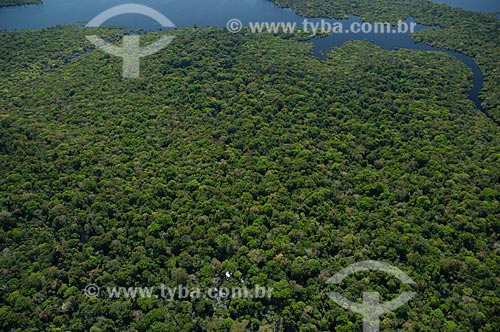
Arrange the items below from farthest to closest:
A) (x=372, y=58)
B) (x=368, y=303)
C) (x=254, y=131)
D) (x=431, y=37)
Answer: (x=431, y=37) < (x=372, y=58) < (x=254, y=131) < (x=368, y=303)

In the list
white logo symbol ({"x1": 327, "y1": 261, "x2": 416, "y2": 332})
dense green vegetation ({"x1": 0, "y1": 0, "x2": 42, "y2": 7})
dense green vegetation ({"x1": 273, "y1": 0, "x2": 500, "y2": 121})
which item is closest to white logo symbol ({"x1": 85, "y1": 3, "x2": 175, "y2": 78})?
dense green vegetation ({"x1": 0, "y1": 0, "x2": 42, "y2": 7})

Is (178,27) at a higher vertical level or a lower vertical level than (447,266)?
higher

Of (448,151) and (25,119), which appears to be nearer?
(448,151)

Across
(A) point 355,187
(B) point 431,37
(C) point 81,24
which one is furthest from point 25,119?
(B) point 431,37

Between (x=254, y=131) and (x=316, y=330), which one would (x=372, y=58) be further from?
(x=316, y=330)

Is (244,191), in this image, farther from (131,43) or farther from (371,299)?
(131,43)
